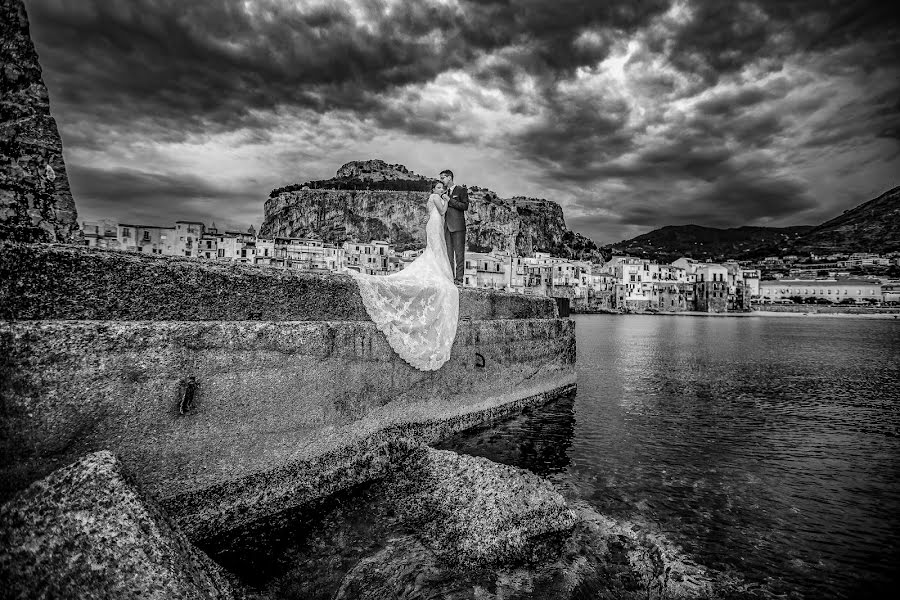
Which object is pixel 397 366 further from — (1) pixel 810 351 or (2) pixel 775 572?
(1) pixel 810 351

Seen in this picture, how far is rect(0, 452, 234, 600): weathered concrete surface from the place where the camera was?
2.04 meters

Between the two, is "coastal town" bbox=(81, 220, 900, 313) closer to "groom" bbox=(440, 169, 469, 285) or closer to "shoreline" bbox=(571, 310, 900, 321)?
"shoreline" bbox=(571, 310, 900, 321)

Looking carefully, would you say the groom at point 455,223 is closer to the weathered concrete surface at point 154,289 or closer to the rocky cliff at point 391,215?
the weathered concrete surface at point 154,289

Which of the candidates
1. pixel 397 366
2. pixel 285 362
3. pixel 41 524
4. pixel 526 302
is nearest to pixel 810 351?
pixel 526 302

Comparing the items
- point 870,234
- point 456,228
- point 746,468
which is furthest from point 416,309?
Answer: point 870,234

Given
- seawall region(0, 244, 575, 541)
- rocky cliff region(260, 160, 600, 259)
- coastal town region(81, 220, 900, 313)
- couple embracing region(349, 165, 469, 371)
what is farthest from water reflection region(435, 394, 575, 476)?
rocky cliff region(260, 160, 600, 259)

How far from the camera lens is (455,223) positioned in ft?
32.2

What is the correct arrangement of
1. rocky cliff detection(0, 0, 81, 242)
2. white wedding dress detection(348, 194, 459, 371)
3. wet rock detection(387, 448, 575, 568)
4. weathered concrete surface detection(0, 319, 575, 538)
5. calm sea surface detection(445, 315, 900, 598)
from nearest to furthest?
weathered concrete surface detection(0, 319, 575, 538)
wet rock detection(387, 448, 575, 568)
calm sea surface detection(445, 315, 900, 598)
rocky cliff detection(0, 0, 81, 242)
white wedding dress detection(348, 194, 459, 371)

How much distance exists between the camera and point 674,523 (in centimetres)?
530

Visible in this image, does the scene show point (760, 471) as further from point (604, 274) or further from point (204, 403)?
point (604, 274)

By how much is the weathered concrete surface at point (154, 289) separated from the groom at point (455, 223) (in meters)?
4.50

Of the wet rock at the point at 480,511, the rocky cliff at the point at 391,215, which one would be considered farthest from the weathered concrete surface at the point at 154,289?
the rocky cliff at the point at 391,215

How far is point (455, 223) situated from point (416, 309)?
13.0 feet

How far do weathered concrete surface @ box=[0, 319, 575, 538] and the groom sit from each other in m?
4.28
